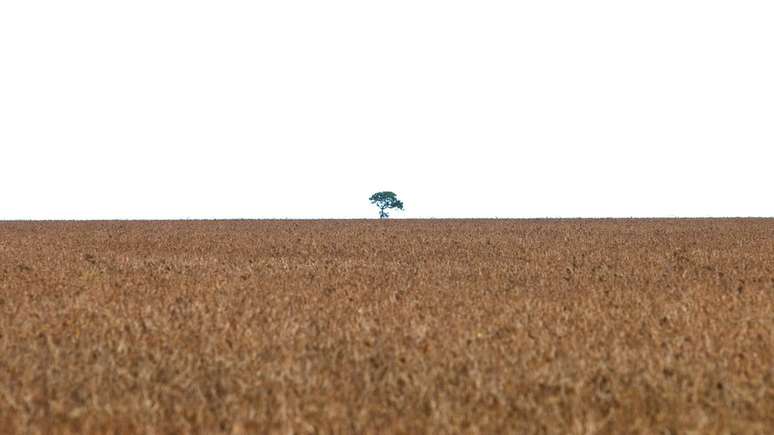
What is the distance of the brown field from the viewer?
5495mm

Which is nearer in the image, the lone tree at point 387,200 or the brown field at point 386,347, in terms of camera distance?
the brown field at point 386,347

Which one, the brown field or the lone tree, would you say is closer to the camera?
the brown field

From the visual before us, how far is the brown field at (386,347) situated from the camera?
216 inches

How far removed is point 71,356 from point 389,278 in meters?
6.42

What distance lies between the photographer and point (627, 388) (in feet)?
20.5

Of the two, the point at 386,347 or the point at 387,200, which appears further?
the point at 387,200

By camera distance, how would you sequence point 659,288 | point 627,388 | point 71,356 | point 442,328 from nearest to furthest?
1. point 627,388
2. point 71,356
3. point 442,328
4. point 659,288

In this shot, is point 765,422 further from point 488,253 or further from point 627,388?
point 488,253

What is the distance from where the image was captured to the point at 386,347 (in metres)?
7.57

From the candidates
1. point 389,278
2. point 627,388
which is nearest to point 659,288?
point 389,278

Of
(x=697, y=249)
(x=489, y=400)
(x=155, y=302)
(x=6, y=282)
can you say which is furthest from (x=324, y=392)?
(x=697, y=249)

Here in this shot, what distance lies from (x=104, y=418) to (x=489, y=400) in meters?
2.04

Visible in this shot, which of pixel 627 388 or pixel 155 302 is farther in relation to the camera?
pixel 155 302

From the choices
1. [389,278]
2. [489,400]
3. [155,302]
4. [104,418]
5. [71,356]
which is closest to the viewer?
[104,418]
